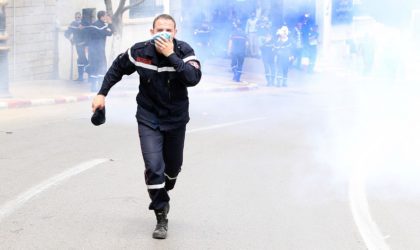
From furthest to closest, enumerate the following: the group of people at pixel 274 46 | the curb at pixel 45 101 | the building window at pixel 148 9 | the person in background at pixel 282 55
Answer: the person in background at pixel 282 55
the group of people at pixel 274 46
the building window at pixel 148 9
the curb at pixel 45 101

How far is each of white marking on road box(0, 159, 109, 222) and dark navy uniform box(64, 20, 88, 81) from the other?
9867mm

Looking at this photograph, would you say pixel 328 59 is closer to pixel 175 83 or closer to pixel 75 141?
pixel 75 141

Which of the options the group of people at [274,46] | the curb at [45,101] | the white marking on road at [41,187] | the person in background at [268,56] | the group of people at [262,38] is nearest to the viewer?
the white marking on road at [41,187]

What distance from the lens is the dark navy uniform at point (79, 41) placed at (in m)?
18.9

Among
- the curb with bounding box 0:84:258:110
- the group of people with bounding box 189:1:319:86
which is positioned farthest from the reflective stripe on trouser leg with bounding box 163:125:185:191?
the group of people with bounding box 189:1:319:86

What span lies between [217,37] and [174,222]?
15755 millimetres

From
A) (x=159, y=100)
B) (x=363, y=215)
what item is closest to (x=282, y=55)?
(x=363, y=215)

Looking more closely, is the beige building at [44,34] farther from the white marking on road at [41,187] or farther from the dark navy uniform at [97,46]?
the white marking on road at [41,187]

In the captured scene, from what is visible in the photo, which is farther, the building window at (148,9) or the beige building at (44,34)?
the building window at (148,9)

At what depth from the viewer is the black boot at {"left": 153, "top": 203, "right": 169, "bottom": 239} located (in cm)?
614

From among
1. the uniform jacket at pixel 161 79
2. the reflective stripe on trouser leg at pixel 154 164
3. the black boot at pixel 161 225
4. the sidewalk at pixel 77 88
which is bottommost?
the sidewalk at pixel 77 88

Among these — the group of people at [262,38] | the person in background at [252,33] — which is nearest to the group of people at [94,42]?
the group of people at [262,38]

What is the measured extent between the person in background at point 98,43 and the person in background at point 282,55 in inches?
213

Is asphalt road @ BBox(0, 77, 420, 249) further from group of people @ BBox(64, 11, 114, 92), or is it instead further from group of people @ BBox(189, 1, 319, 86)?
group of people @ BBox(189, 1, 319, 86)
